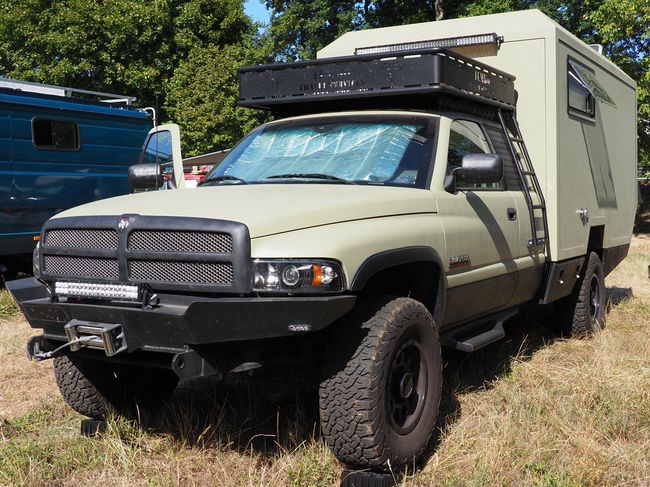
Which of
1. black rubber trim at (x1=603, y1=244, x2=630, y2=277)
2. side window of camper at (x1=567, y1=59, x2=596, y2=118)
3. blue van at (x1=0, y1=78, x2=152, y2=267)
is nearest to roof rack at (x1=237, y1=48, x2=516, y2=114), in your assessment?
side window of camper at (x1=567, y1=59, x2=596, y2=118)

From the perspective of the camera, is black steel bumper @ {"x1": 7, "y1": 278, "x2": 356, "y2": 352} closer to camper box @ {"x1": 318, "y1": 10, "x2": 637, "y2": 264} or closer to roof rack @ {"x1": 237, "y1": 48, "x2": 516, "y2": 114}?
roof rack @ {"x1": 237, "y1": 48, "x2": 516, "y2": 114}

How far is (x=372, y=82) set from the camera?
16.2 feet

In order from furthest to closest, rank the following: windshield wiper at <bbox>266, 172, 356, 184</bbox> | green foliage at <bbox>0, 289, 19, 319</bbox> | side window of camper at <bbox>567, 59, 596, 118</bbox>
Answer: green foliage at <bbox>0, 289, 19, 319</bbox> → side window of camper at <bbox>567, 59, 596, 118</bbox> → windshield wiper at <bbox>266, 172, 356, 184</bbox>

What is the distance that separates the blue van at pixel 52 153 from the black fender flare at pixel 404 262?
23.2ft

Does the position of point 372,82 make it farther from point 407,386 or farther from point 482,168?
point 407,386

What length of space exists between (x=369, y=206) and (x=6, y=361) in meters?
3.74

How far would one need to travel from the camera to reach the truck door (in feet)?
14.7

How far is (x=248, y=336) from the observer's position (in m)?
3.26

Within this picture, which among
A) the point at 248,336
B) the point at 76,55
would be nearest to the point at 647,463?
the point at 248,336

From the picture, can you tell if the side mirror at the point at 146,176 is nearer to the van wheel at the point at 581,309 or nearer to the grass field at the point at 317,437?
the grass field at the point at 317,437

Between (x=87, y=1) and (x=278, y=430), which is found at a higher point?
(x=87, y=1)

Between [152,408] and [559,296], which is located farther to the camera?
[559,296]

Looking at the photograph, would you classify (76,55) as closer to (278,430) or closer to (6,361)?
(6,361)

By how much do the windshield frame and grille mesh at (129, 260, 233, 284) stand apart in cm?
113
